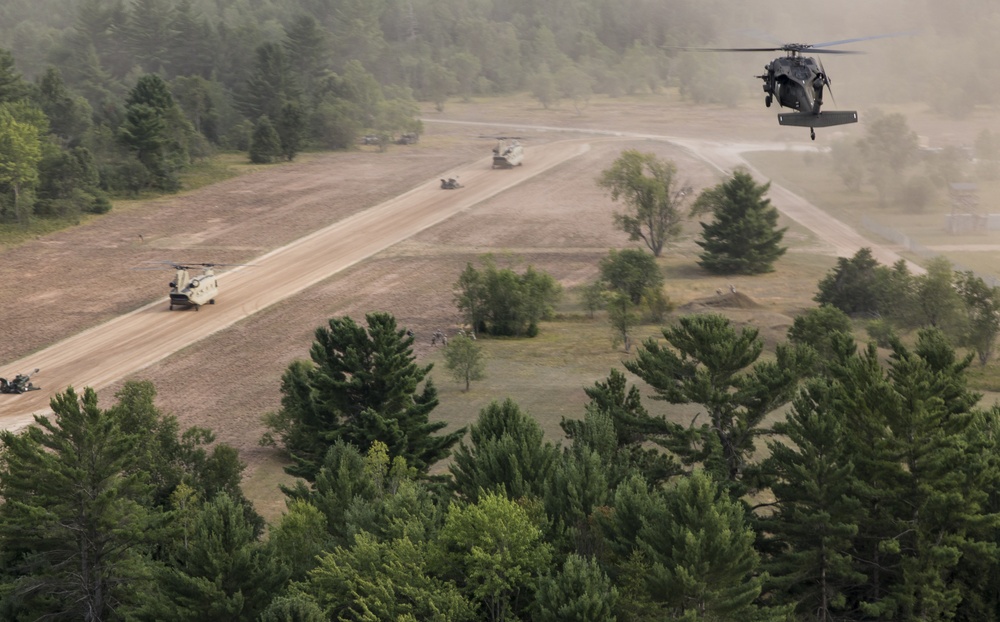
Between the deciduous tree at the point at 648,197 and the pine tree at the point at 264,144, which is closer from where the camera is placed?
the deciduous tree at the point at 648,197

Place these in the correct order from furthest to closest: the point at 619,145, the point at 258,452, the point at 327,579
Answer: the point at 619,145 → the point at 258,452 → the point at 327,579

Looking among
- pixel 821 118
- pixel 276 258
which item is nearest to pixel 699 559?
pixel 821 118

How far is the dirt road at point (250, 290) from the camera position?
2926 inches

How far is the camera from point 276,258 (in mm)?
105562

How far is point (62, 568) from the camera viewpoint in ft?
133

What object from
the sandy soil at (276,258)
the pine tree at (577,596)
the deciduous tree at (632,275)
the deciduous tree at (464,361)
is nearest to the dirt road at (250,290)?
the sandy soil at (276,258)

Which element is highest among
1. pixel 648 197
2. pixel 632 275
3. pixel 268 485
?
pixel 648 197

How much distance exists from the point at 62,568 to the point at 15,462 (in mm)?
4000

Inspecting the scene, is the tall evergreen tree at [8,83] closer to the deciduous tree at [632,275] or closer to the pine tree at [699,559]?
the deciduous tree at [632,275]

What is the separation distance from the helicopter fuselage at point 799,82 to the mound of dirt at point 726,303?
4891cm

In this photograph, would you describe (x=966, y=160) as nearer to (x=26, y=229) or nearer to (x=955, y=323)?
(x=955, y=323)

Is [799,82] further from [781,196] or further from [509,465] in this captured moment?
[781,196]

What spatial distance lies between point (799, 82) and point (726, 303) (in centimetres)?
5048

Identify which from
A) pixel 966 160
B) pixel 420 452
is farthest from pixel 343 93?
pixel 420 452
